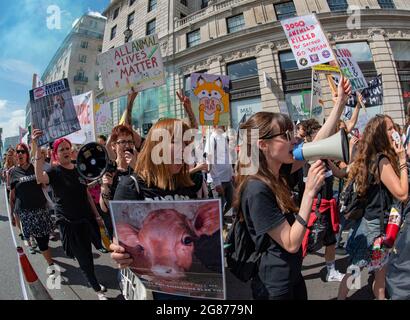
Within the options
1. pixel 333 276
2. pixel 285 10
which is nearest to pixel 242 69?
pixel 285 10

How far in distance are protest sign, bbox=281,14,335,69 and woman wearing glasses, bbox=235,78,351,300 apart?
343 cm

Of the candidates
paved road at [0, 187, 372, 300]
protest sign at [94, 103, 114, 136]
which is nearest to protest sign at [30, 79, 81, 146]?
paved road at [0, 187, 372, 300]

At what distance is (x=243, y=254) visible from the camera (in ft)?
5.34

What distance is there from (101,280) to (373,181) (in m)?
3.79

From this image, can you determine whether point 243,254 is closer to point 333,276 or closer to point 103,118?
point 333,276

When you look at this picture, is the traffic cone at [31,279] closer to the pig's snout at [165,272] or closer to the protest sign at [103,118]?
the pig's snout at [165,272]

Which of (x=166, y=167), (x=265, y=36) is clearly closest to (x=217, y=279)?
(x=166, y=167)

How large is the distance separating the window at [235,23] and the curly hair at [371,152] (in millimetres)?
18138

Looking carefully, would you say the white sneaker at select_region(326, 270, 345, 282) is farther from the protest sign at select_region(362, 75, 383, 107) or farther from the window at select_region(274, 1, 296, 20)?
the window at select_region(274, 1, 296, 20)

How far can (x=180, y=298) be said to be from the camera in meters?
1.53

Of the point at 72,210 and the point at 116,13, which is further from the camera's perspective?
the point at 116,13

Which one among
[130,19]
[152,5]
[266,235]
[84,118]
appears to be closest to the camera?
[266,235]

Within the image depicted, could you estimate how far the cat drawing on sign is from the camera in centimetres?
700

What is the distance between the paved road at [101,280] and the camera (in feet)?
10.8
